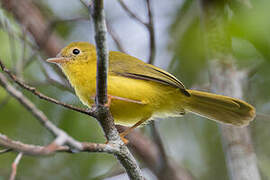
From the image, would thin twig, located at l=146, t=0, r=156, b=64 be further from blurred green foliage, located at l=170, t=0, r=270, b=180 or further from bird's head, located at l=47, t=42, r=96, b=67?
blurred green foliage, located at l=170, t=0, r=270, b=180

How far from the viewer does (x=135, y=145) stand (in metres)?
5.57

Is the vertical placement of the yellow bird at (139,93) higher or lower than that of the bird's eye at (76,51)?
lower

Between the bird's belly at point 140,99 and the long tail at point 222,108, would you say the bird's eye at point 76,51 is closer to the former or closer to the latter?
the bird's belly at point 140,99

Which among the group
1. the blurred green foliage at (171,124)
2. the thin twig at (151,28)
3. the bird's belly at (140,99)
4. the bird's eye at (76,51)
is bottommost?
the blurred green foliage at (171,124)

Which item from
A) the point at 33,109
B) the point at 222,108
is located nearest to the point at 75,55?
the point at 222,108

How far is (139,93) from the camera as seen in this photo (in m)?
3.79

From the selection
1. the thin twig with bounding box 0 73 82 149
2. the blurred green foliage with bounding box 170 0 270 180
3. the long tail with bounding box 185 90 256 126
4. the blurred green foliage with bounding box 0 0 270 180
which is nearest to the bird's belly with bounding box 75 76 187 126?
the long tail with bounding box 185 90 256 126

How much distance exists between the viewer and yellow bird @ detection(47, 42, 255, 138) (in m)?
3.72

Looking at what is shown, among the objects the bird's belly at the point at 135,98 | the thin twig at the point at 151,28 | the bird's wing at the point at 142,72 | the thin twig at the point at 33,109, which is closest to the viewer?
the thin twig at the point at 33,109

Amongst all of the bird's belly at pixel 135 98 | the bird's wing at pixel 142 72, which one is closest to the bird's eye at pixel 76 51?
the bird's wing at pixel 142 72

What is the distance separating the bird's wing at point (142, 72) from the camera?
12.6ft

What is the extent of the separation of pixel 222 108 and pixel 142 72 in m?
1.03

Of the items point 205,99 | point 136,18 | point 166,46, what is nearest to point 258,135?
point 166,46

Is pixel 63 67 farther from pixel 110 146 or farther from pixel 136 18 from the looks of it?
pixel 110 146
